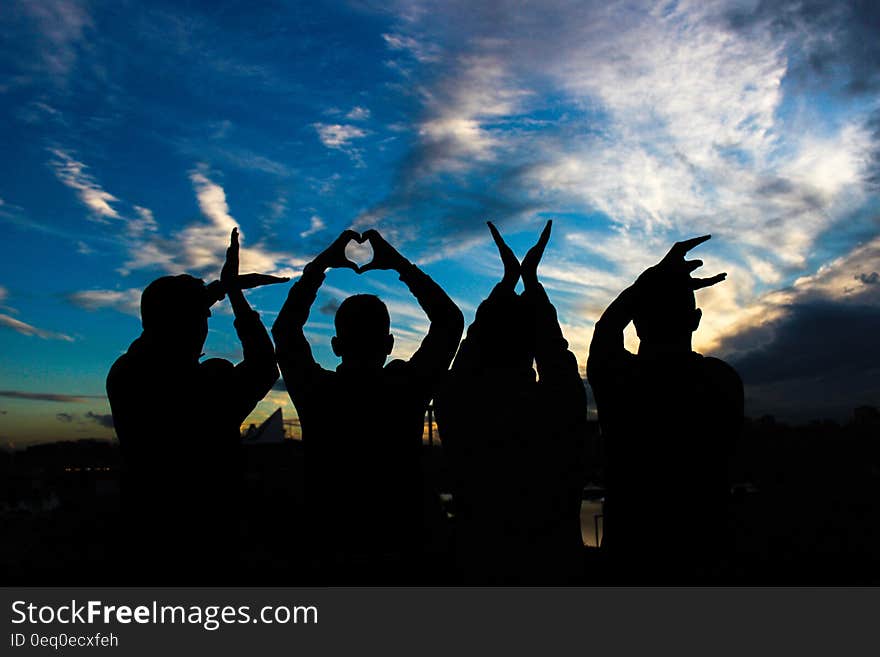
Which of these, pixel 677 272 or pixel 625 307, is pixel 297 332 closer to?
pixel 625 307

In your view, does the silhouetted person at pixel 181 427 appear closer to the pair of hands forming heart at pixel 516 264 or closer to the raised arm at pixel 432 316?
the raised arm at pixel 432 316

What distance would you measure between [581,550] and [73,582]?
9.74 feet

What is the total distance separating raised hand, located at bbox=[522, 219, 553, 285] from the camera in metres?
4.09

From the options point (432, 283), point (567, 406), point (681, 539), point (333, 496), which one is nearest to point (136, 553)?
point (333, 496)

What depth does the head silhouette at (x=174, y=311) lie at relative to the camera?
3.94 meters

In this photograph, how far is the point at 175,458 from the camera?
3.89 metres

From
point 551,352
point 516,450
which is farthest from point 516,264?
point 516,450

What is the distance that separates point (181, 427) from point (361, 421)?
110cm

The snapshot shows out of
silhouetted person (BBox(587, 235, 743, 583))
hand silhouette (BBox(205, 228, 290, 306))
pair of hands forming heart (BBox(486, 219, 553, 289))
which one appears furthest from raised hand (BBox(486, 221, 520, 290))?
hand silhouette (BBox(205, 228, 290, 306))

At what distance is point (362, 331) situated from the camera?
12.9ft

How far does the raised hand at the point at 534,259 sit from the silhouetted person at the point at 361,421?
1.82 ft

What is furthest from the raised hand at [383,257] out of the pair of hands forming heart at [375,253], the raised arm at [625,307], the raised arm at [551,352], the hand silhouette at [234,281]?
the raised arm at [625,307]

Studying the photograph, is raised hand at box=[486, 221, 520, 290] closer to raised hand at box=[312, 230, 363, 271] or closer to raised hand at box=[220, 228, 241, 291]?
raised hand at box=[312, 230, 363, 271]

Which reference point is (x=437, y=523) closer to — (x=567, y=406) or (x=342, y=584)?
(x=342, y=584)
